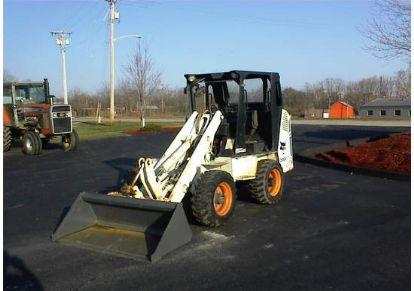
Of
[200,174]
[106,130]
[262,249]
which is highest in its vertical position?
[106,130]

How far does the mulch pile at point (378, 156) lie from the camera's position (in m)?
11.1

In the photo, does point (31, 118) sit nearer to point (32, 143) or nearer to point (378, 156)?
point (32, 143)

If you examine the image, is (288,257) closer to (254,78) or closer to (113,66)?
(254,78)

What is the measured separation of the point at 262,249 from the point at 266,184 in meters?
2.18

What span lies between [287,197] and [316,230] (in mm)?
2182

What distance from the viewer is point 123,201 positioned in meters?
5.99

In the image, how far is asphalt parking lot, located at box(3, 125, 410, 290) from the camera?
15.6 ft

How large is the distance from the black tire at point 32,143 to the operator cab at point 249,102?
33.5ft

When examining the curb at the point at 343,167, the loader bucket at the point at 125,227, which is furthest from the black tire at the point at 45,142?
the loader bucket at the point at 125,227

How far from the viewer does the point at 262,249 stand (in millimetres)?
5707

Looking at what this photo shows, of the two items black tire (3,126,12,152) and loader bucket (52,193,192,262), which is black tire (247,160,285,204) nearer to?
loader bucket (52,193,192,262)

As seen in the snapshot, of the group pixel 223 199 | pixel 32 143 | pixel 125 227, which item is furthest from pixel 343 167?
pixel 32 143

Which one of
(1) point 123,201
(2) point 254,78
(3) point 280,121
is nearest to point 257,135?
(3) point 280,121

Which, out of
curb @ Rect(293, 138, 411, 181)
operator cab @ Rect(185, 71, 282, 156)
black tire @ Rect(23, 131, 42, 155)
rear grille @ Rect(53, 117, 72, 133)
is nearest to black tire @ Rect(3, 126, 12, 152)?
black tire @ Rect(23, 131, 42, 155)
